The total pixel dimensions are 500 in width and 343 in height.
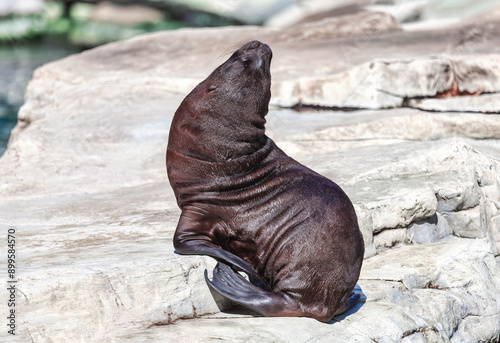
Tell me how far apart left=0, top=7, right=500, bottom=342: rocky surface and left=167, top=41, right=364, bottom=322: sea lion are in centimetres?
14

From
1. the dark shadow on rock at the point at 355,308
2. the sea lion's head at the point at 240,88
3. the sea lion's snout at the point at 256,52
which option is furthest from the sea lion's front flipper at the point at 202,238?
the sea lion's snout at the point at 256,52

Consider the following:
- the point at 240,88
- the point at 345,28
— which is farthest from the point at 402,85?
the point at 240,88

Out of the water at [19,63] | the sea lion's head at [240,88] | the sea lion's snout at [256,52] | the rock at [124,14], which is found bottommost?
the water at [19,63]

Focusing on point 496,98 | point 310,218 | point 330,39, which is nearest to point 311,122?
point 496,98

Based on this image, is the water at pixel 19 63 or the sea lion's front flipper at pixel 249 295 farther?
the water at pixel 19 63

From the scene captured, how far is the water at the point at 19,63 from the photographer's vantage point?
15391 millimetres

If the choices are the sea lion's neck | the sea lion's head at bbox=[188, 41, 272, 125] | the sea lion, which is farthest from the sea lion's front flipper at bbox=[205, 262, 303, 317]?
the sea lion's head at bbox=[188, 41, 272, 125]

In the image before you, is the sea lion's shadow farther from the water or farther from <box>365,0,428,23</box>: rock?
the water

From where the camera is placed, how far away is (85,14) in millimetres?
18453

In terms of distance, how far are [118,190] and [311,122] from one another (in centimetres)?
213

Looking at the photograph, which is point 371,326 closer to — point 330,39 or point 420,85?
point 420,85

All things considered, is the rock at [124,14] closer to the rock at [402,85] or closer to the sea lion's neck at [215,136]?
the rock at [402,85]

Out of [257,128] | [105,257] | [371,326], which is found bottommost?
[371,326]

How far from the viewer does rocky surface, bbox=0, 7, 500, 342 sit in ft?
12.1
